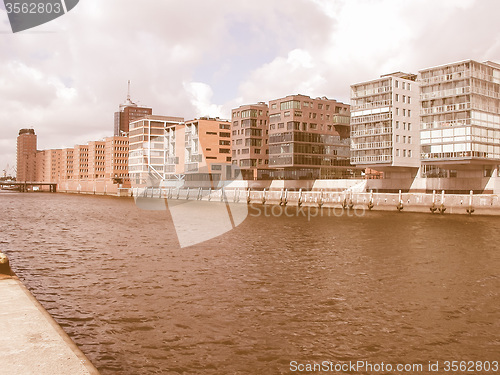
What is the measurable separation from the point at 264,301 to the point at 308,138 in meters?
94.6

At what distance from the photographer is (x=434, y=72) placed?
7838 centimetres

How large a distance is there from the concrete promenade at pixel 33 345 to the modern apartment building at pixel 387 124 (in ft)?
258

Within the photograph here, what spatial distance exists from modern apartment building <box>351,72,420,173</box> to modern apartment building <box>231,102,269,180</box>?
114ft

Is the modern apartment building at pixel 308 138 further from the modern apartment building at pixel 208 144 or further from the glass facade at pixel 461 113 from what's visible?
the glass facade at pixel 461 113

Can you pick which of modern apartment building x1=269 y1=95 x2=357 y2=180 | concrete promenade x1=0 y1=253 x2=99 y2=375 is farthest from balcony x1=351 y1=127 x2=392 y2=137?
concrete promenade x1=0 y1=253 x2=99 y2=375

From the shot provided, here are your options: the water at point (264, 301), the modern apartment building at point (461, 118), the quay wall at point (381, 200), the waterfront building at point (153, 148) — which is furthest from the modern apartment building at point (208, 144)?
the water at point (264, 301)

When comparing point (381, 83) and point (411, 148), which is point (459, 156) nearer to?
point (411, 148)

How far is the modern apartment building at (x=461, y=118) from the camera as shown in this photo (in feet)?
239

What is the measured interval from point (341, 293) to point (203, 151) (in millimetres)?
116739

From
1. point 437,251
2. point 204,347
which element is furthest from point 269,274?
point 437,251

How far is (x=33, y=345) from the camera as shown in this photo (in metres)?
7.12

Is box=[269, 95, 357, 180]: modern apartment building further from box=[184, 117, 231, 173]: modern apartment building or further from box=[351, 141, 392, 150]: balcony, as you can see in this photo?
box=[184, 117, 231, 173]: modern apartment building

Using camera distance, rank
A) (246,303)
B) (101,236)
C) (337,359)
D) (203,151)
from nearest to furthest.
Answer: (337,359), (246,303), (101,236), (203,151)

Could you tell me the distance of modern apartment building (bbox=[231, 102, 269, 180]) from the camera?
117000mm
